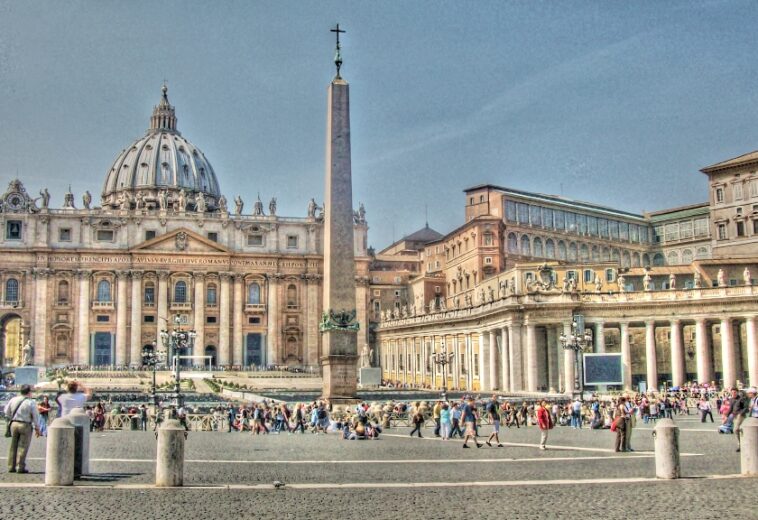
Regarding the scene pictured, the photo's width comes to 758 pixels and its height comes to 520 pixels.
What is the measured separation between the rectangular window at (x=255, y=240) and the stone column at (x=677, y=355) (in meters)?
50.0

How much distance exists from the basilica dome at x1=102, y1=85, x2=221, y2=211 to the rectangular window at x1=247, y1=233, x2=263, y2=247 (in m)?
22.5

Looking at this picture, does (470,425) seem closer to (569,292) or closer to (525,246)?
(569,292)

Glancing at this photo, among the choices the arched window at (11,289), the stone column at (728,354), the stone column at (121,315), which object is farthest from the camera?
the stone column at (121,315)

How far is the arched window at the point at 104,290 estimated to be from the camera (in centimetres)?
8688

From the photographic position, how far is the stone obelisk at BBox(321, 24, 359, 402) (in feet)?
94.1

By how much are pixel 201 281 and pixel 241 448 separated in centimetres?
6944

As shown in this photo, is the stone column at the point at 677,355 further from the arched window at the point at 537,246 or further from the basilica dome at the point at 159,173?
the basilica dome at the point at 159,173

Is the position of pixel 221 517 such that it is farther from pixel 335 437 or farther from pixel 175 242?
pixel 175 242

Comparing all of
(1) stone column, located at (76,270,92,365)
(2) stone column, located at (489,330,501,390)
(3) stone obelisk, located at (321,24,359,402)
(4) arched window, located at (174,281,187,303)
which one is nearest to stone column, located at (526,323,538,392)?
(2) stone column, located at (489,330,501,390)

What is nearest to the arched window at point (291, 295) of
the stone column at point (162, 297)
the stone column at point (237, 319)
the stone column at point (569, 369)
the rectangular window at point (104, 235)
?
the stone column at point (237, 319)

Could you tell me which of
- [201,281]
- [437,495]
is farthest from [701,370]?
[201,281]

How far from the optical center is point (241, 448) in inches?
806

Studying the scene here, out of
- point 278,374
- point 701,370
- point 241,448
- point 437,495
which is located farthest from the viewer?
point 278,374

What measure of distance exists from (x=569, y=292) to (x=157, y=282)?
47.6m
